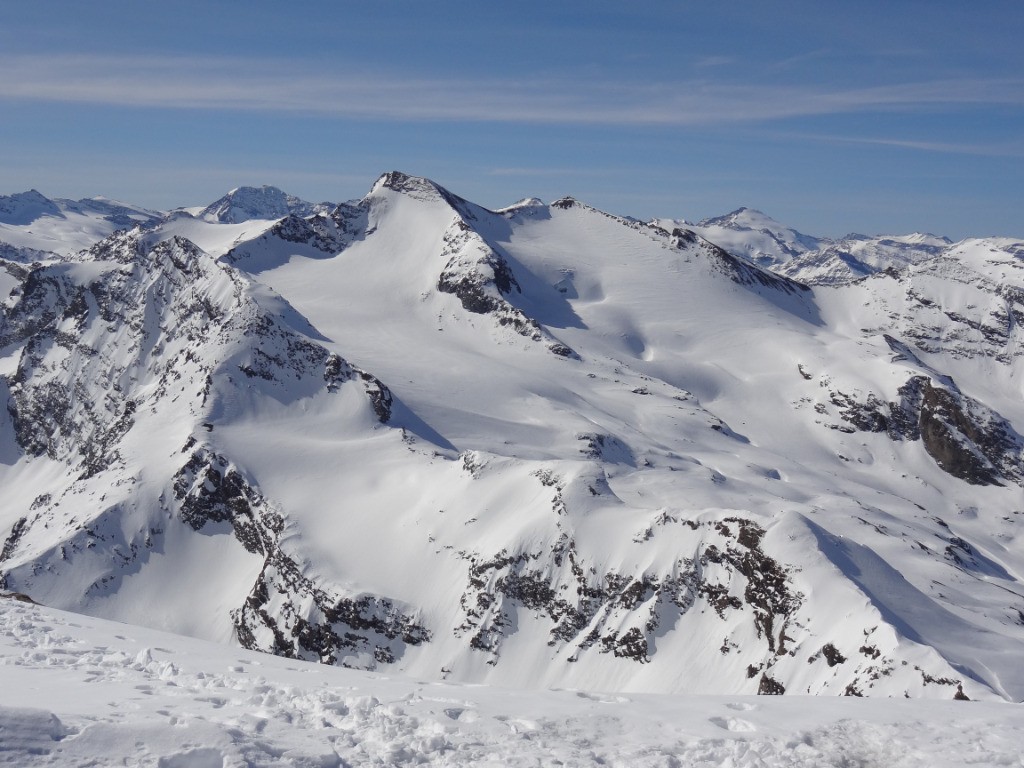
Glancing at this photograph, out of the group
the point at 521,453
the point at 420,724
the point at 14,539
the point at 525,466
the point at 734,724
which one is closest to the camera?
the point at 420,724

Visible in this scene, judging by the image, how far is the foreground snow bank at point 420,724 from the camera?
15031 mm

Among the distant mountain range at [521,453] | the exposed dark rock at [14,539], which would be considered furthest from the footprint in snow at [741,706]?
the exposed dark rock at [14,539]

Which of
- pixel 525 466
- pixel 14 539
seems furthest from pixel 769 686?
pixel 14 539

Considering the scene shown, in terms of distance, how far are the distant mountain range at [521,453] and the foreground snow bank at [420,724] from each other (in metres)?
26.5

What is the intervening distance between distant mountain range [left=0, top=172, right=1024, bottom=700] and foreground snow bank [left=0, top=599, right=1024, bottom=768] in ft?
86.8

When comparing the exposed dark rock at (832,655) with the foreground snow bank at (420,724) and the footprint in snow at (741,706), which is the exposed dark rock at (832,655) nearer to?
the foreground snow bank at (420,724)

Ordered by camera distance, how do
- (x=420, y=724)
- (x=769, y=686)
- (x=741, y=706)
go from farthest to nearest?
(x=769, y=686) → (x=741, y=706) → (x=420, y=724)

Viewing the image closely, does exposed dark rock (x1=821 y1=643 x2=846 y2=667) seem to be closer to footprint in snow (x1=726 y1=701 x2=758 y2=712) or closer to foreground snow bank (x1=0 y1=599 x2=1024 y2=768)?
foreground snow bank (x1=0 y1=599 x2=1024 y2=768)

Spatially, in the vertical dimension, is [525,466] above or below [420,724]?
below

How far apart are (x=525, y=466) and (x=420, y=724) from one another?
5886cm

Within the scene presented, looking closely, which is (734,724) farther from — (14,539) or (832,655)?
(14,539)

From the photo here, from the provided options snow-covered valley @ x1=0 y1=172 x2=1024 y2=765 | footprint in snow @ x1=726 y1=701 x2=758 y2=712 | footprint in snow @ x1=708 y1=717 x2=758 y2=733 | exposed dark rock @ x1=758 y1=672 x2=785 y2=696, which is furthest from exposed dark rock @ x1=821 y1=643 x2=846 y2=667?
footprint in snow @ x1=708 y1=717 x2=758 y2=733

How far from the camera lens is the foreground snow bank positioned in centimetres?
1503

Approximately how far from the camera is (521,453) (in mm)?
96438
